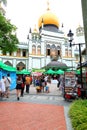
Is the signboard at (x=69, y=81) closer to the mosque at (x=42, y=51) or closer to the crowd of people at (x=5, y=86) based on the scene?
the crowd of people at (x=5, y=86)

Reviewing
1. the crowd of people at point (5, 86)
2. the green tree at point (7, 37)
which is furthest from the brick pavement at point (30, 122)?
the green tree at point (7, 37)

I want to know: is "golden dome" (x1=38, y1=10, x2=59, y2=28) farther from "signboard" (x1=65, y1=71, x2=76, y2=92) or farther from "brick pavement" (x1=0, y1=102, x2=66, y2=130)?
"brick pavement" (x1=0, y1=102, x2=66, y2=130)

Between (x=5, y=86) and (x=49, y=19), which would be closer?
(x=5, y=86)

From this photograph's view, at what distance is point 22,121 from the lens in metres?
7.59

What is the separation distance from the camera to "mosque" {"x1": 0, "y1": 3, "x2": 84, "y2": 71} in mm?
52281

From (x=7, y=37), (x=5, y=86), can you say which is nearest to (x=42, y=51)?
(x=7, y=37)

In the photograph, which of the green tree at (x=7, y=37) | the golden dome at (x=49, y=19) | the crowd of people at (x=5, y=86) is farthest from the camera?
the golden dome at (x=49, y=19)

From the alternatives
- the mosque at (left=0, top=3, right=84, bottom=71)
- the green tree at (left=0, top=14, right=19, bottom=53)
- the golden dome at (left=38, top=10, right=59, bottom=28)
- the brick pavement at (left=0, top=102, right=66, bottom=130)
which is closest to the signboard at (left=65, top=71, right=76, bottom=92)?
the brick pavement at (left=0, top=102, right=66, bottom=130)

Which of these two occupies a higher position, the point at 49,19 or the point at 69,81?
the point at 49,19

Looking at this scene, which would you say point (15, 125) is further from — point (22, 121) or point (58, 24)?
point (58, 24)

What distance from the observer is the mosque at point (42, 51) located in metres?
52.3

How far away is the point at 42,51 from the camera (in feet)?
175

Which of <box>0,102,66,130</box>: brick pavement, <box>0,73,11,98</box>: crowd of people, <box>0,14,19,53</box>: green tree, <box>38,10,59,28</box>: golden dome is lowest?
<box>0,102,66,130</box>: brick pavement

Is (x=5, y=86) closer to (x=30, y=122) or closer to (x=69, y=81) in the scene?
(x=69, y=81)
